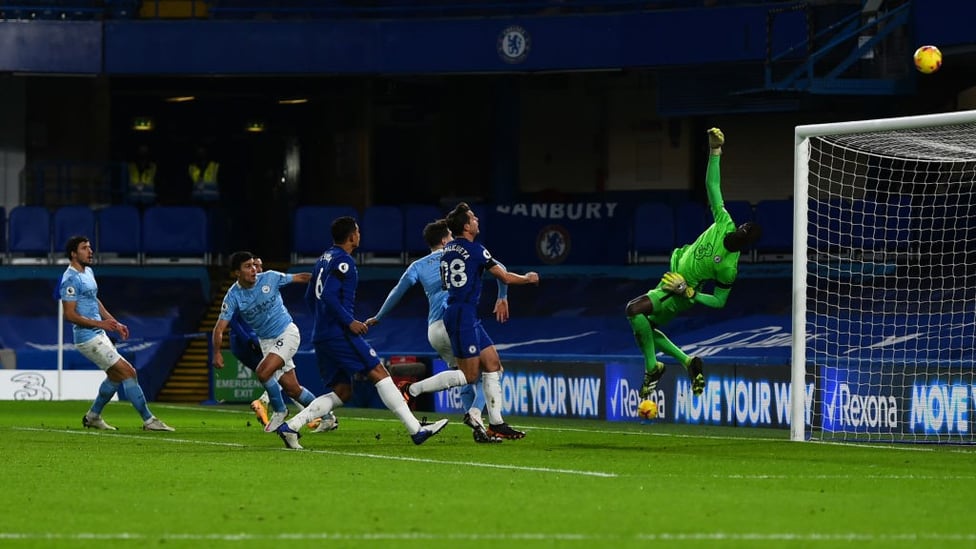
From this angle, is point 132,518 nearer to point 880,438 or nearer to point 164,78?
point 880,438

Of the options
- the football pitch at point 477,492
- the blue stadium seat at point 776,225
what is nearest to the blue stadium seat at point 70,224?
the blue stadium seat at point 776,225

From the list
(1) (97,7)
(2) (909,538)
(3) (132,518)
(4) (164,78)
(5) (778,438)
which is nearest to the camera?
(2) (909,538)

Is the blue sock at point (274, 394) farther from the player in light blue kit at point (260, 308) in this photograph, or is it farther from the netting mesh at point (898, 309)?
the netting mesh at point (898, 309)

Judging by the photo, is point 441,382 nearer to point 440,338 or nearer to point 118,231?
point 440,338

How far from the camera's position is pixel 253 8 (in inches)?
1260

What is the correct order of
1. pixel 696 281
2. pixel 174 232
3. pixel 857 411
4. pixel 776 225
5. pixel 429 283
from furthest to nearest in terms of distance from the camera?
pixel 174 232, pixel 776 225, pixel 857 411, pixel 429 283, pixel 696 281

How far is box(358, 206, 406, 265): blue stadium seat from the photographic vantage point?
1227 inches

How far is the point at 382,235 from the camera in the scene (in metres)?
31.3

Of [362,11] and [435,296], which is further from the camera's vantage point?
[362,11]

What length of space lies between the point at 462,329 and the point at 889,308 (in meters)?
8.88

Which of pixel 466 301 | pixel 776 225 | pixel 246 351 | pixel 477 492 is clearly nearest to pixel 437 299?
pixel 466 301

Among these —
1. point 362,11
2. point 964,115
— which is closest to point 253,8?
point 362,11

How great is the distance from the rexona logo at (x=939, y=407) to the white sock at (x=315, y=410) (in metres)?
6.66

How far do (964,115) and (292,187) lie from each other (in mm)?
24043
